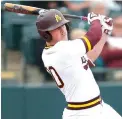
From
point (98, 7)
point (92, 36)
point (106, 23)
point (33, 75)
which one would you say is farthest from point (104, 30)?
point (98, 7)

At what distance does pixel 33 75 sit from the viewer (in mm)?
6289

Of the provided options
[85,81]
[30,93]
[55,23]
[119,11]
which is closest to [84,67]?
[85,81]

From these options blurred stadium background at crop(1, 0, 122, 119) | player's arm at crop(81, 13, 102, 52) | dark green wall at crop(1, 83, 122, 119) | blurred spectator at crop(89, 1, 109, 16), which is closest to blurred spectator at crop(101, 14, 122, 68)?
blurred stadium background at crop(1, 0, 122, 119)

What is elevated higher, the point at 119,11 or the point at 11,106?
the point at 119,11

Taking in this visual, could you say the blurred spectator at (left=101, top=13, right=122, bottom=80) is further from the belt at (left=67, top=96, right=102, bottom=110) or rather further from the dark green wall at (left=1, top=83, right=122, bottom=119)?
the belt at (left=67, top=96, right=102, bottom=110)

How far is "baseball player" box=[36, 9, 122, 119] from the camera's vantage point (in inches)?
150

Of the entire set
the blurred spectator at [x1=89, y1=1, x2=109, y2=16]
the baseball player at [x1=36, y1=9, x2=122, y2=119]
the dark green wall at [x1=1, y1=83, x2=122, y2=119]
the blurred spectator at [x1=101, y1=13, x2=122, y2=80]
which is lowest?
the dark green wall at [x1=1, y1=83, x2=122, y2=119]

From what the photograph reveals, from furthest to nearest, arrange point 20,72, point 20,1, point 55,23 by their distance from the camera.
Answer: point 20,1 < point 20,72 < point 55,23

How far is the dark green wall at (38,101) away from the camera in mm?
6223

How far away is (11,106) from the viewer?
6.31 metres

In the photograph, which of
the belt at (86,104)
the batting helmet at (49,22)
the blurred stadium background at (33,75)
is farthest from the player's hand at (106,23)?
the blurred stadium background at (33,75)

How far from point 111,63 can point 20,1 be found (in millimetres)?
1519

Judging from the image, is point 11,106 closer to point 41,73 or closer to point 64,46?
point 41,73

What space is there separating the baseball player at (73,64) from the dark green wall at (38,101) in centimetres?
225
